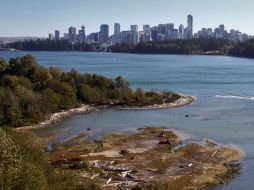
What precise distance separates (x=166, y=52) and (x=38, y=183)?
455 ft

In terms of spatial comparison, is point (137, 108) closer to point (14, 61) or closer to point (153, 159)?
point (14, 61)

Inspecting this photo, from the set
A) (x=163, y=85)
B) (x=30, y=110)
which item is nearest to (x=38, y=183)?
(x=30, y=110)

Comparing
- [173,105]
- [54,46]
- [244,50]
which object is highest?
[244,50]

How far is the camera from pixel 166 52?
149 metres

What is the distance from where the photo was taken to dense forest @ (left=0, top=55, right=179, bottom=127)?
33.3m

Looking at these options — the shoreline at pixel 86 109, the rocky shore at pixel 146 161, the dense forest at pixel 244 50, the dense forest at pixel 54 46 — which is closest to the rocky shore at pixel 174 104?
the shoreline at pixel 86 109

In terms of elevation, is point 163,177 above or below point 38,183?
below

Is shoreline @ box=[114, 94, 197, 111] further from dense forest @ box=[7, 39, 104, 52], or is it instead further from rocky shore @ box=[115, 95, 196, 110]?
dense forest @ box=[7, 39, 104, 52]

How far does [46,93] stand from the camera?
123 feet

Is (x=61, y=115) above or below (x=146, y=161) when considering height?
below

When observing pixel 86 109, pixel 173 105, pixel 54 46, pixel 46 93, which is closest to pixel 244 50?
pixel 173 105

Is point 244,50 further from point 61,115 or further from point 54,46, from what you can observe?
point 61,115

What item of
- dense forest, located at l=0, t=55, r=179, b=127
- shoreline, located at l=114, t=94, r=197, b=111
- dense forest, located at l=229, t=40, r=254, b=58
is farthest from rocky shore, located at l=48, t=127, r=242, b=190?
dense forest, located at l=229, t=40, r=254, b=58

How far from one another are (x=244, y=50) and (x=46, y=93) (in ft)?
293
